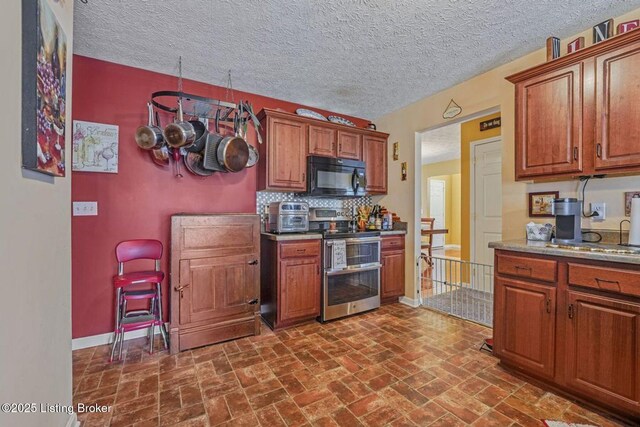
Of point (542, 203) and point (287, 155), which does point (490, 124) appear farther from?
point (287, 155)

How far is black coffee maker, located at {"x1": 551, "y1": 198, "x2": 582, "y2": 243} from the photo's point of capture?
2055 millimetres

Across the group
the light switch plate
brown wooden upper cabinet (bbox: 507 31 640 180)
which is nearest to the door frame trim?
brown wooden upper cabinet (bbox: 507 31 640 180)

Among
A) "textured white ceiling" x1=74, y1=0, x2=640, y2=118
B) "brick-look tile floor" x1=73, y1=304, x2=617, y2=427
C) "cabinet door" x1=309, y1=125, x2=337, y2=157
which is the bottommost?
"brick-look tile floor" x1=73, y1=304, x2=617, y2=427

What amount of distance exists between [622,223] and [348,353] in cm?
225

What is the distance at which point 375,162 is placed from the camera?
391 cm

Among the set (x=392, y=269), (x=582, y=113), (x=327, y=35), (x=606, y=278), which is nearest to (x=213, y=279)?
(x=392, y=269)

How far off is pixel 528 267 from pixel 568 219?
551 mm

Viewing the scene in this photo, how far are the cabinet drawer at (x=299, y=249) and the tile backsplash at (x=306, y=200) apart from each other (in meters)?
0.65

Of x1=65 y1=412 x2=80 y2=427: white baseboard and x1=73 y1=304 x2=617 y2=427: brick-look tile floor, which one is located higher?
x1=65 y1=412 x2=80 y2=427: white baseboard

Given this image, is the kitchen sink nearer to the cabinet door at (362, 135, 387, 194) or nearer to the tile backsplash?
the cabinet door at (362, 135, 387, 194)

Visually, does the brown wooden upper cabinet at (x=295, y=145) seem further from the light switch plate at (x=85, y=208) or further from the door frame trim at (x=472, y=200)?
the door frame trim at (x=472, y=200)

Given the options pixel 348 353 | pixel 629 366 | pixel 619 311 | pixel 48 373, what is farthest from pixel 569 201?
pixel 48 373

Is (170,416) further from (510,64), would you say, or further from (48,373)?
(510,64)

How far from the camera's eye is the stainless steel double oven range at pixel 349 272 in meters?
3.06
